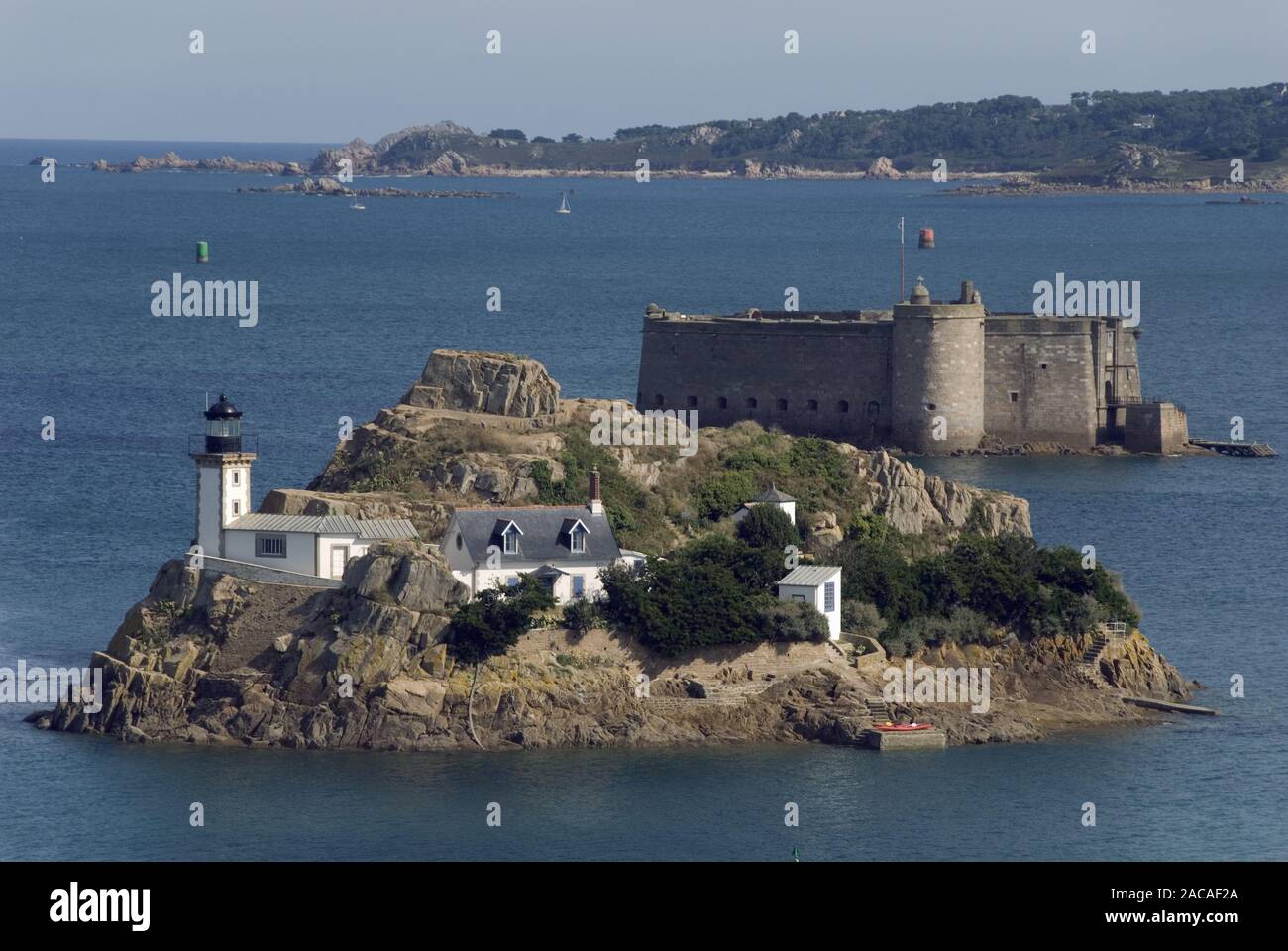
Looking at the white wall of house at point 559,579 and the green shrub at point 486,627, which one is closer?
the green shrub at point 486,627

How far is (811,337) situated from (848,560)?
40.8 m

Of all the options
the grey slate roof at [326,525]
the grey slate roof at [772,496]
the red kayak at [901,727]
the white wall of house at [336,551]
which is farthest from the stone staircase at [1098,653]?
the white wall of house at [336,551]

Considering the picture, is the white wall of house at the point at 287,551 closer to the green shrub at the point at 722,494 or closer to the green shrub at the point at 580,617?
the green shrub at the point at 580,617

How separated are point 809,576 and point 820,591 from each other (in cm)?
72

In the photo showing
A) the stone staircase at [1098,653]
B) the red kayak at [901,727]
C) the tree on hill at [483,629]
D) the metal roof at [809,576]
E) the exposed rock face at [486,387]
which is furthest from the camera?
the exposed rock face at [486,387]

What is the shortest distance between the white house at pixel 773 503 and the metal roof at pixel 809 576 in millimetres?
3562

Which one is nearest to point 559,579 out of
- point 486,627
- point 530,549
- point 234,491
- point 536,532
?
point 530,549

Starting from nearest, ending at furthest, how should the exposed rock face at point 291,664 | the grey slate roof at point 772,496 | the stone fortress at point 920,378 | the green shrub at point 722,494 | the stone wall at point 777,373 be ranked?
the exposed rock face at point 291,664
the grey slate roof at point 772,496
the green shrub at point 722,494
the stone fortress at point 920,378
the stone wall at point 777,373

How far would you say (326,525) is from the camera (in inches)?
2441

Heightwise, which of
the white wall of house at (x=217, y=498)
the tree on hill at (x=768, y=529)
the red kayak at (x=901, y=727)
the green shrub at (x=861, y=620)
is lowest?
the red kayak at (x=901, y=727)

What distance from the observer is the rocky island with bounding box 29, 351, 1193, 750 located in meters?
58.9

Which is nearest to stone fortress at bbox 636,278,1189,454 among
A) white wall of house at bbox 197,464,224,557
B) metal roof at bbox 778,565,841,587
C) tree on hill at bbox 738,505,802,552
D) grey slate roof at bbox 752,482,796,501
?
grey slate roof at bbox 752,482,796,501

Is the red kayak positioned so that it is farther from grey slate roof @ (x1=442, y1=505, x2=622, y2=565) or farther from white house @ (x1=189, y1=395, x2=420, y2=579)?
white house @ (x1=189, y1=395, x2=420, y2=579)

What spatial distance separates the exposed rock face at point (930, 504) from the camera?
7050 cm
